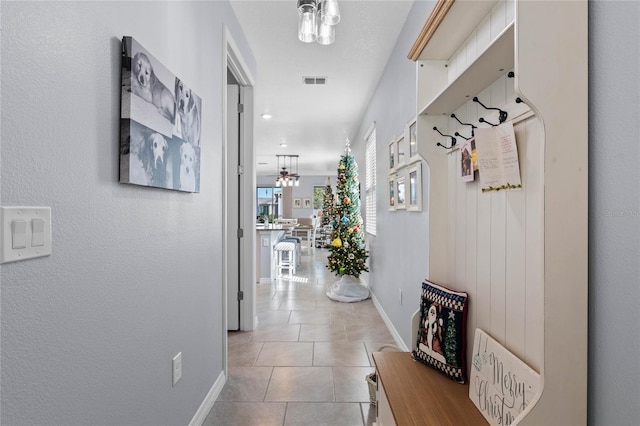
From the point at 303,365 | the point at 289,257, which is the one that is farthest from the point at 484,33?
the point at 289,257

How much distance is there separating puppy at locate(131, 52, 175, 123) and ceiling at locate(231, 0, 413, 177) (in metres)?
1.49

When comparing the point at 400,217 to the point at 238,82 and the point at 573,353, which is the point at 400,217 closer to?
the point at 238,82

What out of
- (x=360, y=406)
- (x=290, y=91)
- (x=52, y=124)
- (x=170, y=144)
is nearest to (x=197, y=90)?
(x=170, y=144)

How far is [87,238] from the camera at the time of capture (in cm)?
106

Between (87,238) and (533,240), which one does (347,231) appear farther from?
(87,238)

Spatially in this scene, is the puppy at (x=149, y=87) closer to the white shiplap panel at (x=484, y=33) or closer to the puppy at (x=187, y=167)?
the puppy at (x=187, y=167)

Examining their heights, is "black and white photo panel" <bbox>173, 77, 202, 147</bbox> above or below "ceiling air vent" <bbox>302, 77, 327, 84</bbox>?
below

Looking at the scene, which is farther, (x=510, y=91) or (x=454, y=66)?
(x=454, y=66)

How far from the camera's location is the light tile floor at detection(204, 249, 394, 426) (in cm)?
213

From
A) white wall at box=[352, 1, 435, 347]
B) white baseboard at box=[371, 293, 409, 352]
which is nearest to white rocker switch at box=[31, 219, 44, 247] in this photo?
white wall at box=[352, 1, 435, 347]

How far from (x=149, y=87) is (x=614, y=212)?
4.86ft

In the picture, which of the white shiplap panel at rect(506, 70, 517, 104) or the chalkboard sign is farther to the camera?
the white shiplap panel at rect(506, 70, 517, 104)

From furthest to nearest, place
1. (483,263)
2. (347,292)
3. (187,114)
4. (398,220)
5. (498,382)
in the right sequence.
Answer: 1. (347,292)
2. (398,220)
3. (187,114)
4. (483,263)
5. (498,382)

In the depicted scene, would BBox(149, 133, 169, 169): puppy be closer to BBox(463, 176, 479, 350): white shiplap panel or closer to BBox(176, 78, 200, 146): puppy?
BBox(176, 78, 200, 146): puppy
